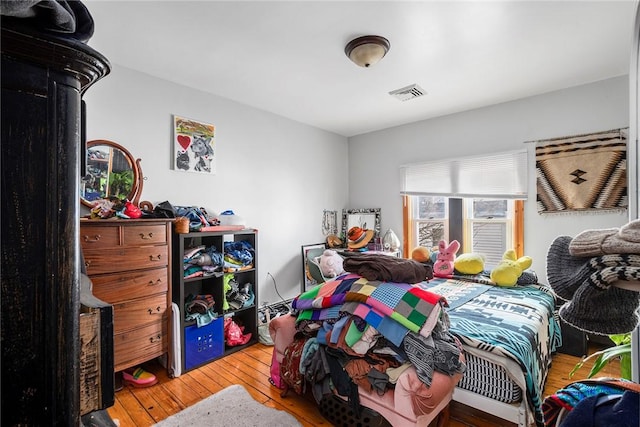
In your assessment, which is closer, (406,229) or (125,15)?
(125,15)

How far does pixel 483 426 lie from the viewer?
1.78 meters

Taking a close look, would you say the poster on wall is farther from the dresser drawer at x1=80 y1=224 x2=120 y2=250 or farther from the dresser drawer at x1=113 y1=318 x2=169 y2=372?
the dresser drawer at x1=113 y1=318 x2=169 y2=372

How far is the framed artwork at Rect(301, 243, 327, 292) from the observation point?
377cm

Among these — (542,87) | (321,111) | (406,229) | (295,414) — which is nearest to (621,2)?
(542,87)

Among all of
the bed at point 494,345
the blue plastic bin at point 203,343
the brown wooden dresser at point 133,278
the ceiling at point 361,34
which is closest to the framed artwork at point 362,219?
the ceiling at point 361,34

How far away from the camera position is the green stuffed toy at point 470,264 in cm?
320

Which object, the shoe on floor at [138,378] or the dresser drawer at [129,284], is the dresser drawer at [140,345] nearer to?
the shoe on floor at [138,378]

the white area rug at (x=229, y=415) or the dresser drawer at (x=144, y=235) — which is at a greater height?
the dresser drawer at (x=144, y=235)

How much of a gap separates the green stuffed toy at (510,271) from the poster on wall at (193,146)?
3.03m

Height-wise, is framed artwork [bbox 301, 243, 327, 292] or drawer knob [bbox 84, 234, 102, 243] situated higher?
drawer knob [bbox 84, 234, 102, 243]

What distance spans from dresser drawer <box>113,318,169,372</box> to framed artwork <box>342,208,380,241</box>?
9.29 ft

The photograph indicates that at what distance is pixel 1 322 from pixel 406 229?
13.3 feet

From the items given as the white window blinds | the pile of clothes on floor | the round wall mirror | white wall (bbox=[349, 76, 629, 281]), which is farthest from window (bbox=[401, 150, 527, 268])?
the round wall mirror

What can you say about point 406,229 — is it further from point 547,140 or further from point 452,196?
point 547,140
